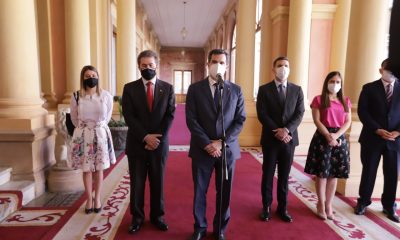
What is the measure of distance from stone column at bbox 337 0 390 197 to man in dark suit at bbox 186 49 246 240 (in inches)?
85.6

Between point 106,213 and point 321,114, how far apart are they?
262 cm

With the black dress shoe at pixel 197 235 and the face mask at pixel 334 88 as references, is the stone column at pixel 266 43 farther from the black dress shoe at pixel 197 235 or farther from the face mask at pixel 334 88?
the black dress shoe at pixel 197 235

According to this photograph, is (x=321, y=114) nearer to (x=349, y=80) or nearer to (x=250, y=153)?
(x=349, y=80)

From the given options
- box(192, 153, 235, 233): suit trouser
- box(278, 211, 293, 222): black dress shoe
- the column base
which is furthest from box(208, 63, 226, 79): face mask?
the column base

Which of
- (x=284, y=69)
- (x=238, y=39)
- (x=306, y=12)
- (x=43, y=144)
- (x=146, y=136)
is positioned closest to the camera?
(x=146, y=136)

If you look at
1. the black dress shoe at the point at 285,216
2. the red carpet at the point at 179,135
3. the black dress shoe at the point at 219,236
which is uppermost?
→ the black dress shoe at the point at 219,236

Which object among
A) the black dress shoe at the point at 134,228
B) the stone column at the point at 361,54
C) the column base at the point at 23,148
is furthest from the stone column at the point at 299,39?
the column base at the point at 23,148

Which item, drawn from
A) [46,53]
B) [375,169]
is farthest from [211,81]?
[46,53]

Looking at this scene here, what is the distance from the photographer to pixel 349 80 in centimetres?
421

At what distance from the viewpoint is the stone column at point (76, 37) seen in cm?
610

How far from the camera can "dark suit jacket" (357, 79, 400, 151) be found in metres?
3.32

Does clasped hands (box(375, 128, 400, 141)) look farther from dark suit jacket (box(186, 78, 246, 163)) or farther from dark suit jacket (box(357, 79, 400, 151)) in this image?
dark suit jacket (box(186, 78, 246, 163))

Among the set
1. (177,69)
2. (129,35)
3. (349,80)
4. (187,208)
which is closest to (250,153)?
(349,80)

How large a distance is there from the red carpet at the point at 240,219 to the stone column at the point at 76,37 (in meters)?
3.22
